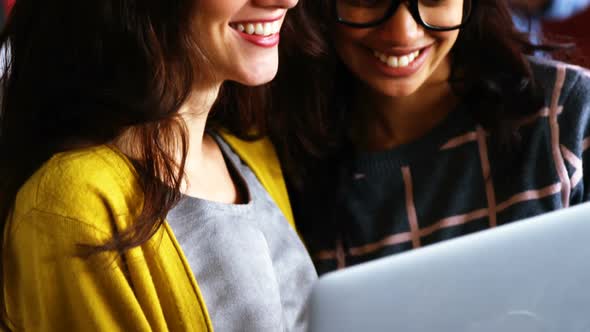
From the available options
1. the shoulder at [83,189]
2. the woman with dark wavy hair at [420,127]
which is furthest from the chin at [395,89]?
the shoulder at [83,189]

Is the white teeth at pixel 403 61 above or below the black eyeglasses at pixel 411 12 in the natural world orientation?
below

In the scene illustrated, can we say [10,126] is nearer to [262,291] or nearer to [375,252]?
[262,291]

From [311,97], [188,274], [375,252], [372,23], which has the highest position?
[372,23]

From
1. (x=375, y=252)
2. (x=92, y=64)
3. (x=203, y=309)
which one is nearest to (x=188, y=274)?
(x=203, y=309)

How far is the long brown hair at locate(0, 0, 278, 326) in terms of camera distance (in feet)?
3.06

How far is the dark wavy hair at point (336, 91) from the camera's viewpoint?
1188 millimetres

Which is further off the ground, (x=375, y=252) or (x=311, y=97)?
(x=311, y=97)

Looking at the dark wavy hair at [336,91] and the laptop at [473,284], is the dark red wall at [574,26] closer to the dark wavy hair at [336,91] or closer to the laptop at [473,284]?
the dark wavy hair at [336,91]

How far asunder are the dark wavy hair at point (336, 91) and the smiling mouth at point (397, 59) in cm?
10

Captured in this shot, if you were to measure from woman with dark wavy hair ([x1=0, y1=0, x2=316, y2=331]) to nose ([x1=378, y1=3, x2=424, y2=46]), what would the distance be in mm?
174

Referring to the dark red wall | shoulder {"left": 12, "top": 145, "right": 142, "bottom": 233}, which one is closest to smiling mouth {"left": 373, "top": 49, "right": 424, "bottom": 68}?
shoulder {"left": 12, "top": 145, "right": 142, "bottom": 233}

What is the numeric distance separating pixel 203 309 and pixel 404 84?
0.46 m

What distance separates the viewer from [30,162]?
3.19 ft

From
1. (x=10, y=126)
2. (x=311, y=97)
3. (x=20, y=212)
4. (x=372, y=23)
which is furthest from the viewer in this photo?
(x=311, y=97)
